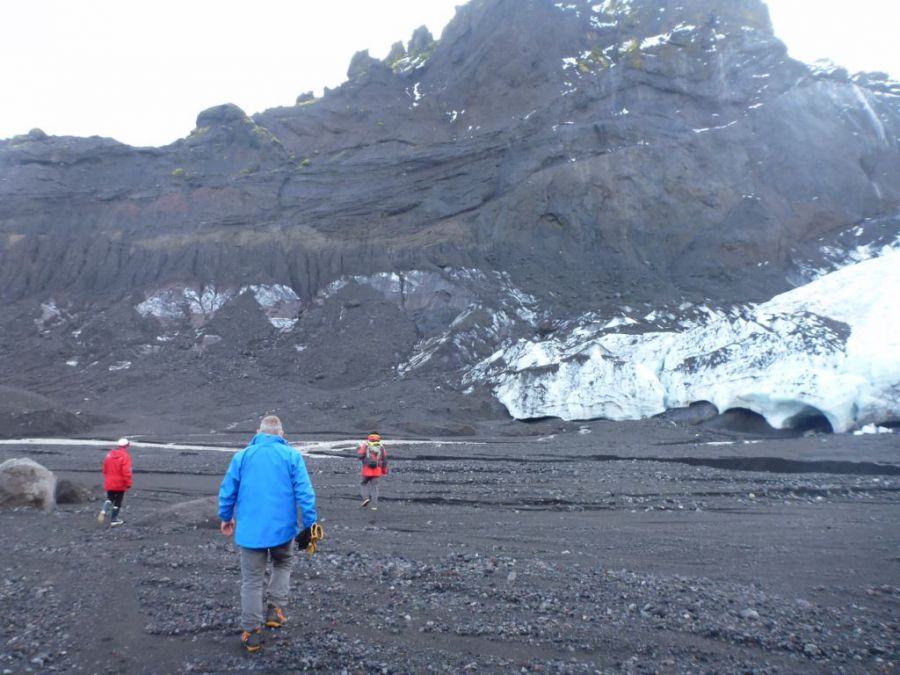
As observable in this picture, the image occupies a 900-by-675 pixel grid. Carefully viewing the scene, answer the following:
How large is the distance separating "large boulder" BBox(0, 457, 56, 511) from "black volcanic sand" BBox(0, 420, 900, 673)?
0.58 metres

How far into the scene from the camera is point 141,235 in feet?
178

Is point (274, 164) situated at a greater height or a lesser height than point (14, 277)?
greater

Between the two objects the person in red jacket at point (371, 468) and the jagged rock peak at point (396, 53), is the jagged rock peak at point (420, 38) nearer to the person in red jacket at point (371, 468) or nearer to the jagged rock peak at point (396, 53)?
the jagged rock peak at point (396, 53)

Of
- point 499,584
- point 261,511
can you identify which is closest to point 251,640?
→ point 261,511

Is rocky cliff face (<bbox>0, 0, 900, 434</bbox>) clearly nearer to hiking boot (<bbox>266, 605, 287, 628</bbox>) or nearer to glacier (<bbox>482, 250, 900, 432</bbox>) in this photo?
glacier (<bbox>482, 250, 900, 432</bbox>)

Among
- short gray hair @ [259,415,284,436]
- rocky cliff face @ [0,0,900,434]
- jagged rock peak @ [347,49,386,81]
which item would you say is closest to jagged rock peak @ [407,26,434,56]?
jagged rock peak @ [347,49,386,81]

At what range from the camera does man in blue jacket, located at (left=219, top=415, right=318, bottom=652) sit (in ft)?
17.2

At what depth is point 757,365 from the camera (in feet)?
85.5

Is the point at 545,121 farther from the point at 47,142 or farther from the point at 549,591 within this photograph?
the point at 549,591

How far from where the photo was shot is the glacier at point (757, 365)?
23797mm

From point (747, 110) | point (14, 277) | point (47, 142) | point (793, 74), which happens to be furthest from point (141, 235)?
point (793, 74)

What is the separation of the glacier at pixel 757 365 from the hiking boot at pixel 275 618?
22776mm

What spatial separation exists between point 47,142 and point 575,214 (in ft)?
147

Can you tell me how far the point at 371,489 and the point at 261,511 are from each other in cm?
689
